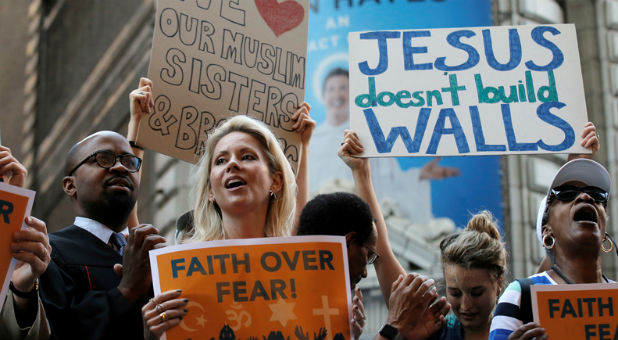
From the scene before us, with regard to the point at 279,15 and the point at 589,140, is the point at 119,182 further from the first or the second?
the point at 589,140

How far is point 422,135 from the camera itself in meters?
4.08

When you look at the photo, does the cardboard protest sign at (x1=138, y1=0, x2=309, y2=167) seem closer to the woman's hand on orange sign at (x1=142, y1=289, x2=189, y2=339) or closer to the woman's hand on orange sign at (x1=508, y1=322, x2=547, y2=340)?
the woman's hand on orange sign at (x1=142, y1=289, x2=189, y2=339)

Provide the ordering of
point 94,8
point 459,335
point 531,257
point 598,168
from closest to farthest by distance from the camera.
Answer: point 598,168, point 459,335, point 531,257, point 94,8

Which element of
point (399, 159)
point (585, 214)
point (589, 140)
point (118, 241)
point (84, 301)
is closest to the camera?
point (84, 301)

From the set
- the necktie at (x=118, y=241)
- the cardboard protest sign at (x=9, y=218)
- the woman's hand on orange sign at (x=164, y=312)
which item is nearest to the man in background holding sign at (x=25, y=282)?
the cardboard protest sign at (x=9, y=218)

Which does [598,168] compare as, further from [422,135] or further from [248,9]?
[248,9]

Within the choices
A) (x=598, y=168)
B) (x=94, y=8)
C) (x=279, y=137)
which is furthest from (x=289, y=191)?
(x=94, y=8)

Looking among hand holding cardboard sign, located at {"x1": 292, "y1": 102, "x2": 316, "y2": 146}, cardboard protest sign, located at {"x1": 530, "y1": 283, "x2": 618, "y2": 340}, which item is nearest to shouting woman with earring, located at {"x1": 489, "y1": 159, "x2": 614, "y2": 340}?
cardboard protest sign, located at {"x1": 530, "y1": 283, "x2": 618, "y2": 340}

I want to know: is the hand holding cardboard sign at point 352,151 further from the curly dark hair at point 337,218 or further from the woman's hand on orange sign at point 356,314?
the woman's hand on orange sign at point 356,314

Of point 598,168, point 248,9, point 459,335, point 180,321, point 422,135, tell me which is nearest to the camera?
point 180,321

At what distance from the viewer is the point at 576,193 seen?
11.3 ft

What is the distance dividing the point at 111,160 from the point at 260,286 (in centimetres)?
111

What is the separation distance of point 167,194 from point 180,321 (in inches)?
345

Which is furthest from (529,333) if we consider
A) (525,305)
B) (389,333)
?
(389,333)
